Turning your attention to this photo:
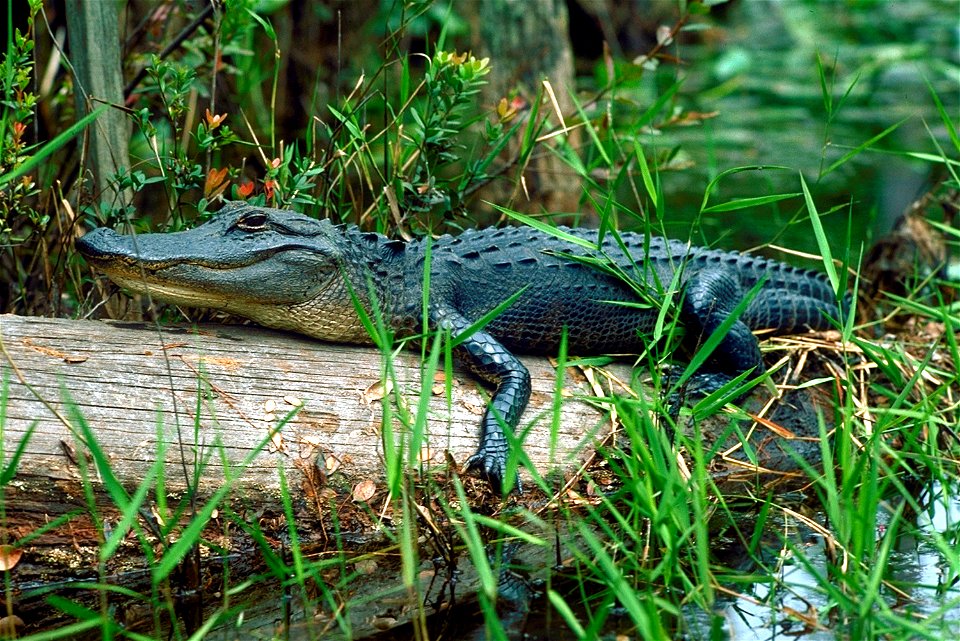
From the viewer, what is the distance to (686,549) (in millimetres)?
3102

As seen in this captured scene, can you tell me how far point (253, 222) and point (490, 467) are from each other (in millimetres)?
1184

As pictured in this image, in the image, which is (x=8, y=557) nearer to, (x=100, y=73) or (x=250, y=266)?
(x=250, y=266)

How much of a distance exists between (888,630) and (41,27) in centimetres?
505

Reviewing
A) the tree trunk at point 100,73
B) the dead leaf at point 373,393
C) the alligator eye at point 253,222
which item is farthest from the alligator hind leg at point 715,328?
the tree trunk at point 100,73

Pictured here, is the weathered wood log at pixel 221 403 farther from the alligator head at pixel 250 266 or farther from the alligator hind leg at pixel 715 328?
the alligator hind leg at pixel 715 328

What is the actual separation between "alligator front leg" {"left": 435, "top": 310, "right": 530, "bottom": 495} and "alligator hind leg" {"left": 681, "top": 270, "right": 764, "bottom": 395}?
76 cm

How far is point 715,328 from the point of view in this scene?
4.21 metres

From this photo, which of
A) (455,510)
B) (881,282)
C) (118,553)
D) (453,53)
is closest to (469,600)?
(455,510)

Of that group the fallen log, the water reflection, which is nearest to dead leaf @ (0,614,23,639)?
the fallen log

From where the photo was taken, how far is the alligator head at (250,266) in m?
3.56

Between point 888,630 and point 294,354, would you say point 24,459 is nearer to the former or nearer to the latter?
point 294,354

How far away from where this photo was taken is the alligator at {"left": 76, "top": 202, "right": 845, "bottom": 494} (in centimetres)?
363

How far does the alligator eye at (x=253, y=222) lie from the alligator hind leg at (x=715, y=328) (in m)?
1.59

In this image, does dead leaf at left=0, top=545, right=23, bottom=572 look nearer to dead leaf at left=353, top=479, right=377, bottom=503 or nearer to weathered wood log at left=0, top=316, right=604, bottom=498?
weathered wood log at left=0, top=316, right=604, bottom=498
